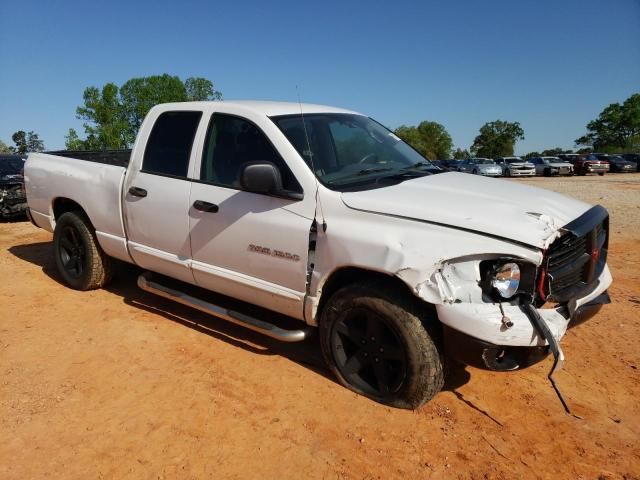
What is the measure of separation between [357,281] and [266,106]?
64.8 inches

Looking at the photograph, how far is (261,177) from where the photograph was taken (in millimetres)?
3342

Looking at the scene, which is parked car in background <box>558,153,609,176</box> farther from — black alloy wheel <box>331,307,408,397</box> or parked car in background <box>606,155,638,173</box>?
black alloy wheel <box>331,307,408,397</box>

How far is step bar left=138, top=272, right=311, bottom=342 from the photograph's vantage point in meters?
3.55

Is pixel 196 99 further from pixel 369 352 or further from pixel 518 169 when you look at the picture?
pixel 369 352

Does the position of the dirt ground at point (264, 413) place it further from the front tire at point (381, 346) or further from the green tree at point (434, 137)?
the green tree at point (434, 137)

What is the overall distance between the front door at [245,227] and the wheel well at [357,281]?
17cm

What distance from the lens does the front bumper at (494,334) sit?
2.80m

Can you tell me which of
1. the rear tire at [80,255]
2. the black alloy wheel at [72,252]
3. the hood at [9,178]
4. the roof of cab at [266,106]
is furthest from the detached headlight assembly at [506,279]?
the hood at [9,178]

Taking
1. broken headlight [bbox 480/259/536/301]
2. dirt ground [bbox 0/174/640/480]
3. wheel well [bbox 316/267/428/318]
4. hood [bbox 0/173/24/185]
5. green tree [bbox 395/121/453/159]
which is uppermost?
broken headlight [bbox 480/259/536/301]

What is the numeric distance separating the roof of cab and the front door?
12 cm

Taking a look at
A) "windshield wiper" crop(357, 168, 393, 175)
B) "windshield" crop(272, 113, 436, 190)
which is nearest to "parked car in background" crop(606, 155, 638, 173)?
"windshield" crop(272, 113, 436, 190)

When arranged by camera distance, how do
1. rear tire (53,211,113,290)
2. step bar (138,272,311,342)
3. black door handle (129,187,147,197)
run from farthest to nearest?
rear tire (53,211,113,290) < black door handle (129,187,147,197) < step bar (138,272,311,342)

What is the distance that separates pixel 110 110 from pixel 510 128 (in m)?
60.2

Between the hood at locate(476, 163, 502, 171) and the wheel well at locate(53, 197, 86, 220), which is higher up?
the wheel well at locate(53, 197, 86, 220)
